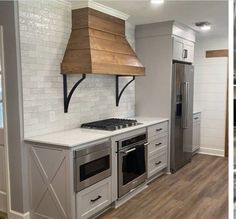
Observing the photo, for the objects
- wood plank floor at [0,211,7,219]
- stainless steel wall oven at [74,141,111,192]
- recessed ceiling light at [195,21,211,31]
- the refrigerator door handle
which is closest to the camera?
stainless steel wall oven at [74,141,111,192]

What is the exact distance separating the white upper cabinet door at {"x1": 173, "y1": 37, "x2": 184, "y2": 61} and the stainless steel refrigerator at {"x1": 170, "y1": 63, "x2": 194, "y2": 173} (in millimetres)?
121

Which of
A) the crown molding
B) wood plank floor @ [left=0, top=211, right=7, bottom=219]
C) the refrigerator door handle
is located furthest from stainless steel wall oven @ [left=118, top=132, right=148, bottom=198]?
the crown molding

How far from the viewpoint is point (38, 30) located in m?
2.80

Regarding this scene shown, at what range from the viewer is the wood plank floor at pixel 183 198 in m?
2.95

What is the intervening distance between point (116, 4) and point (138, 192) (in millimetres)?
2369

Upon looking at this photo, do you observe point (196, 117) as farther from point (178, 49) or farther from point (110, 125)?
point (110, 125)

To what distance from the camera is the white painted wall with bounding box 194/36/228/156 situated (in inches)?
203

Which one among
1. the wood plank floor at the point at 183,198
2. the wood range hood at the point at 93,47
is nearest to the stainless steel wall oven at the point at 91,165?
the wood plank floor at the point at 183,198

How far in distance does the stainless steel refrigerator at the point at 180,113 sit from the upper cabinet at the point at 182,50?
134 mm

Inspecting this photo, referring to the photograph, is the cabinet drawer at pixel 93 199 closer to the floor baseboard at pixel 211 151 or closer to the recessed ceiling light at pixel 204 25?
the recessed ceiling light at pixel 204 25

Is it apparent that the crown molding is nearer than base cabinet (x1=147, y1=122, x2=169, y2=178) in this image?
Yes

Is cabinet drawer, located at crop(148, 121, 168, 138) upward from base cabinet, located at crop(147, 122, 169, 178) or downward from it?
upward

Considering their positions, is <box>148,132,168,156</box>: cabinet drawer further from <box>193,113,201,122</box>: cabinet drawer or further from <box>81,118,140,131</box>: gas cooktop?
<box>193,113,201,122</box>: cabinet drawer

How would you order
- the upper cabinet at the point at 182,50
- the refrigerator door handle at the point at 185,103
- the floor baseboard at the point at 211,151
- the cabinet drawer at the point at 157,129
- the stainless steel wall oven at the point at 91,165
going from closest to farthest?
the stainless steel wall oven at the point at 91,165, the cabinet drawer at the point at 157,129, the upper cabinet at the point at 182,50, the refrigerator door handle at the point at 185,103, the floor baseboard at the point at 211,151
